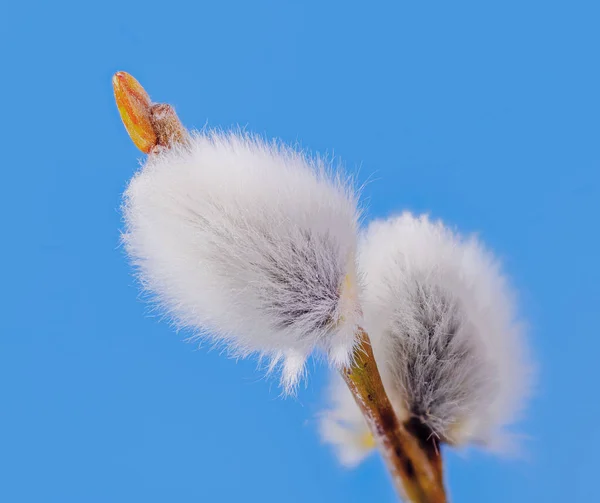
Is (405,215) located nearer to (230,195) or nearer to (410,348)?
(410,348)

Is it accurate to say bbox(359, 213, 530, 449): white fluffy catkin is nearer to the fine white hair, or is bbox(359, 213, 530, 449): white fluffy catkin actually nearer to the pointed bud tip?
the fine white hair

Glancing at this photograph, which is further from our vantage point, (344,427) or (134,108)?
(344,427)

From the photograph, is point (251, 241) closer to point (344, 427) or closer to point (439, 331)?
point (439, 331)

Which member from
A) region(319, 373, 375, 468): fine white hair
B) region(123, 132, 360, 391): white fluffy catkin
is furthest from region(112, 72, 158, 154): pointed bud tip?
region(319, 373, 375, 468): fine white hair

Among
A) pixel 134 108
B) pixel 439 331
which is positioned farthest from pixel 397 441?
pixel 134 108

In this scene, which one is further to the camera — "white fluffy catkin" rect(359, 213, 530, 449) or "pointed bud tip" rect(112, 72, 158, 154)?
"white fluffy catkin" rect(359, 213, 530, 449)

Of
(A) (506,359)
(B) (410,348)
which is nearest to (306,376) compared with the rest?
(B) (410,348)

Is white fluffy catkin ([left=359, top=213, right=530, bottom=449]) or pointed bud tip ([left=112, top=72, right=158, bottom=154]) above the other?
pointed bud tip ([left=112, top=72, right=158, bottom=154])
